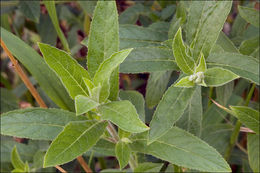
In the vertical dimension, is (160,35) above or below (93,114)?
above

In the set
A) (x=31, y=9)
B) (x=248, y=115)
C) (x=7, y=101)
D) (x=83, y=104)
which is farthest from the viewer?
(x=7, y=101)

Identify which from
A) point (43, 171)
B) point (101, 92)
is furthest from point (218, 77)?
point (43, 171)

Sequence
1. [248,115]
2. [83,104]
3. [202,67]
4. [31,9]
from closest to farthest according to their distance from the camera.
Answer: [83,104] → [202,67] → [248,115] → [31,9]

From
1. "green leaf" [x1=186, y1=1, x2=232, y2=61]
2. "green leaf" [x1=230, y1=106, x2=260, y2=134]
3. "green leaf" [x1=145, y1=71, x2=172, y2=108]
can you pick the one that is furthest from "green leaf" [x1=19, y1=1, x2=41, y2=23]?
"green leaf" [x1=230, y1=106, x2=260, y2=134]

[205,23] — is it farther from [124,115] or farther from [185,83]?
[124,115]

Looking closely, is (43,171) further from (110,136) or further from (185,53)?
(185,53)

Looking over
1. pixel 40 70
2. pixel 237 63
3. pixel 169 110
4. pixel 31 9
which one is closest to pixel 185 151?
pixel 169 110

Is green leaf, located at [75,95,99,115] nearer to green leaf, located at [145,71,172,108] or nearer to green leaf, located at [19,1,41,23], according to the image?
green leaf, located at [145,71,172,108]
